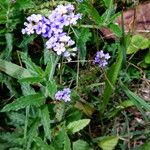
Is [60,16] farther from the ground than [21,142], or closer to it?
farther from the ground

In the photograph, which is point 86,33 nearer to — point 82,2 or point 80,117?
point 82,2

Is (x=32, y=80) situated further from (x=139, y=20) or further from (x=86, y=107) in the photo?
(x=139, y=20)

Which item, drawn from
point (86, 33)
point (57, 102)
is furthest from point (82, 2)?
point (57, 102)

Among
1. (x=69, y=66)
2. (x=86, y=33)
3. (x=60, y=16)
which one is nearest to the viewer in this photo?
(x=60, y=16)

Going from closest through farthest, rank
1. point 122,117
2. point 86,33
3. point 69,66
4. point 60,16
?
point 60,16 → point 86,33 → point 122,117 → point 69,66

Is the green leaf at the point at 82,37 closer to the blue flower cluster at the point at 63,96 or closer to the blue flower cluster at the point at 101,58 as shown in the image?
the blue flower cluster at the point at 101,58

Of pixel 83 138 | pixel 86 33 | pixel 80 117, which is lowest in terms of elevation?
pixel 83 138
